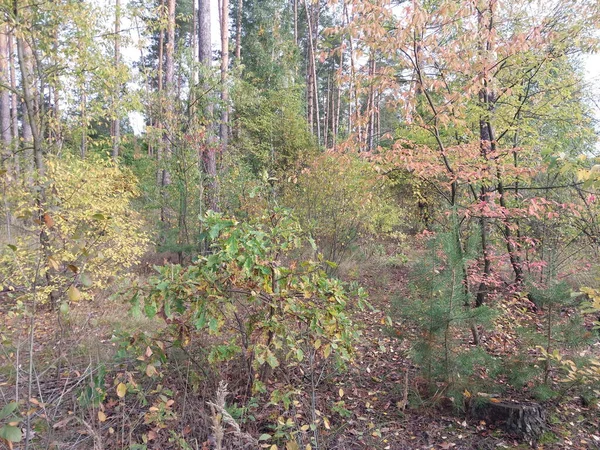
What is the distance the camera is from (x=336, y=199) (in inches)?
230

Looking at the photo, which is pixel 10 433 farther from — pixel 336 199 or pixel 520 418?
pixel 336 199

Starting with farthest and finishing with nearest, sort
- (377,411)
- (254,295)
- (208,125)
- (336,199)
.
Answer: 1. (208,125)
2. (336,199)
3. (377,411)
4. (254,295)

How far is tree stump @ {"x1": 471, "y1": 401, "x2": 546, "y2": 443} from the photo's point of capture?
8.66ft

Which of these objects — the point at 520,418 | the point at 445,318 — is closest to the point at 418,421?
the point at 520,418

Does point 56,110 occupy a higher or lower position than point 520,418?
higher

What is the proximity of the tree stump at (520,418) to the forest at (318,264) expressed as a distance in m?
0.02

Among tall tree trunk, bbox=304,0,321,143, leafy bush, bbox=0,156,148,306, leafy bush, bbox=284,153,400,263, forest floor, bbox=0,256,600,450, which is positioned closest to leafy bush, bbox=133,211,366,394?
forest floor, bbox=0,256,600,450

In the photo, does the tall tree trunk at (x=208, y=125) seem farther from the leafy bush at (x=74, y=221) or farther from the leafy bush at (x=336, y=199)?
the leafy bush at (x=74, y=221)

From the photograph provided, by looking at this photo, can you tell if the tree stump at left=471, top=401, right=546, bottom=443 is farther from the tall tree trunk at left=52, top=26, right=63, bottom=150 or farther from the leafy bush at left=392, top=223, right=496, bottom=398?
the tall tree trunk at left=52, top=26, right=63, bottom=150

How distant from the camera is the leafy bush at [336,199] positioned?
5.73 m

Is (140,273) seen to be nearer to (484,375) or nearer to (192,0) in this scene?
(484,375)

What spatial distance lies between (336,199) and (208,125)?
270cm

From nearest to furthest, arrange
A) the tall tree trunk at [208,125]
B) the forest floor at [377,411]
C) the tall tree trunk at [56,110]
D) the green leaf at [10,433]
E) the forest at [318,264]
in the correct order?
1. the green leaf at [10,433]
2. the forest at [318,264]
3. the forest floor at [377,411]
4. the tall tree trunk at [56,110]
5. the tall tree trunk at [208,125]

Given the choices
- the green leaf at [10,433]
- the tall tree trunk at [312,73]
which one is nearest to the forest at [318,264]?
the green leaf at [10,433]
